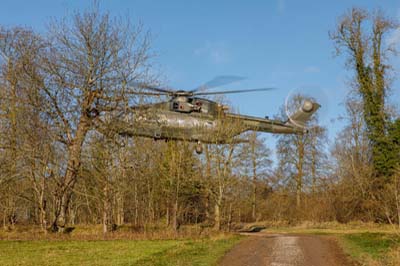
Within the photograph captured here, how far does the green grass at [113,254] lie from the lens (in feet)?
36.4

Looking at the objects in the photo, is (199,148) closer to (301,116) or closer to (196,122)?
(196,122)

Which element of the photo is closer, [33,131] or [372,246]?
[372,246]

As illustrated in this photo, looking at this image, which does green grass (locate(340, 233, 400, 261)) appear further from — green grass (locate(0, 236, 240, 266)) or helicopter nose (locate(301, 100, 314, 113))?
helicopter nose (locate(301, 100, 314, 113))

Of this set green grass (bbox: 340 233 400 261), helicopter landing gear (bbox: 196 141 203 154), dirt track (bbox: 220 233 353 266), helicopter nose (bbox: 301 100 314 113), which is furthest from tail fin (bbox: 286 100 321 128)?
dirt track (bbox: 220 233 353 266)

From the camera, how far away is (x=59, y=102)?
20.9 m

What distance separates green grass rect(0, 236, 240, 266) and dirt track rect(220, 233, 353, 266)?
0.58 meters

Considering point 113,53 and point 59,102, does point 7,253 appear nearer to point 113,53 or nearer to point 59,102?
point 59,102

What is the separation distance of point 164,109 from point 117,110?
3799 mm

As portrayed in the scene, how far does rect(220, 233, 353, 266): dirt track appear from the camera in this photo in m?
11.4

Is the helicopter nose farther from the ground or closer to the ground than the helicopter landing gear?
farther from the ground

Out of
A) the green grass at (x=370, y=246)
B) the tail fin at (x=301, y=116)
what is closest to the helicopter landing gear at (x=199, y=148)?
the tail fin at (x=301, y=116)

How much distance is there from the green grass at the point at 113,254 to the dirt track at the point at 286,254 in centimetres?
58

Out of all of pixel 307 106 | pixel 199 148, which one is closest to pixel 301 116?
pixel 307 106

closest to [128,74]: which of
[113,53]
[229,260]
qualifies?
[113,53]
